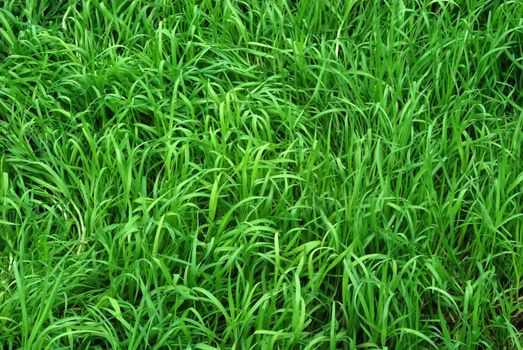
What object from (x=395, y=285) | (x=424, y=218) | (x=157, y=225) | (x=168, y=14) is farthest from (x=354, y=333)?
(x=168, y=14)

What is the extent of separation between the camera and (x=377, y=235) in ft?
10.7

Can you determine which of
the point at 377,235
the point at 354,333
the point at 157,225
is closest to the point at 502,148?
the point at 377,235

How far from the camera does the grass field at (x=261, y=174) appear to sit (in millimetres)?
3109

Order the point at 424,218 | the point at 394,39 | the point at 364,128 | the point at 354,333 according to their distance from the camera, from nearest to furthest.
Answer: the point at 354,333 → the point at 424,218 → the point at 364,128 → the point at 394,39

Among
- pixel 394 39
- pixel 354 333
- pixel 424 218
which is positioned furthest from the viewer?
pixel 394 39

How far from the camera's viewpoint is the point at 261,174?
11.4 ft

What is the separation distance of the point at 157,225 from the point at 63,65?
3.10 feet

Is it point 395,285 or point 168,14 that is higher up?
point 168,14

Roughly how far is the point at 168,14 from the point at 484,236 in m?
1.66

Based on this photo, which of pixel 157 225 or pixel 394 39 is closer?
pixel 157 225

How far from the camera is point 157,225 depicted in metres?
3.28

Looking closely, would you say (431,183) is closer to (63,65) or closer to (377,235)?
(377,235)

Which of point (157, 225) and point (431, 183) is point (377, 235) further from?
point (157, 225)

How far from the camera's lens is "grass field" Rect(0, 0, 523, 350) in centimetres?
311
